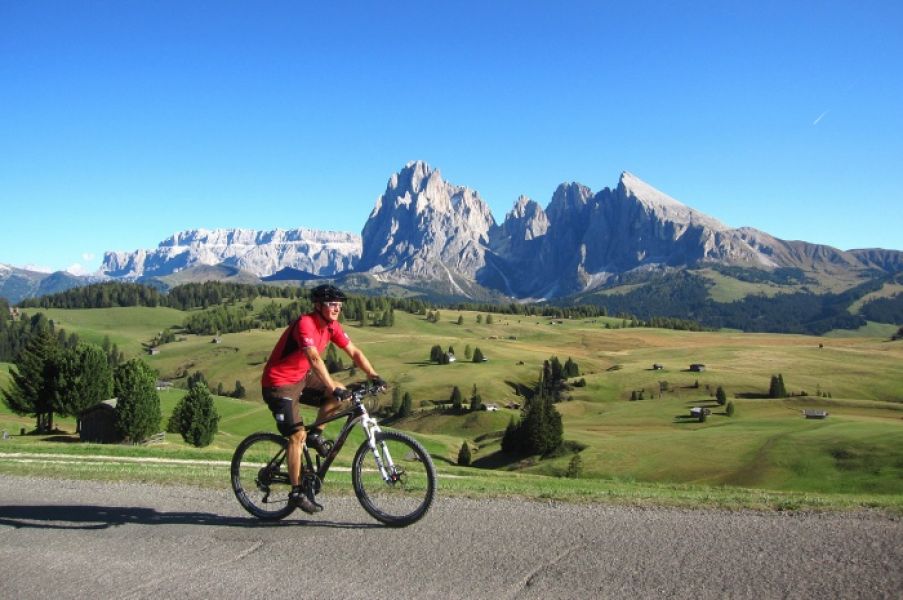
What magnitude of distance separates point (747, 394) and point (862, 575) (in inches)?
6636

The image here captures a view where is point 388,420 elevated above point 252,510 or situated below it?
below

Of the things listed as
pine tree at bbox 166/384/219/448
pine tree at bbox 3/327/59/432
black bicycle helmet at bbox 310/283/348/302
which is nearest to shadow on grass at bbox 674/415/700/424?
pine tree at bbox 166/384/219/448

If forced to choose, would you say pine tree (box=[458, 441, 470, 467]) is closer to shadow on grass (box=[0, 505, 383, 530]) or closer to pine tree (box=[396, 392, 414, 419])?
pine tree (box=[396, 392, 414, 419])

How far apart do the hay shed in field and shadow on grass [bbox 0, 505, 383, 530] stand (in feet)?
203

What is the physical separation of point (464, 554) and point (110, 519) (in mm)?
Result: 7543

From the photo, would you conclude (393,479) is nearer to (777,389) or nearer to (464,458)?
(464,458)

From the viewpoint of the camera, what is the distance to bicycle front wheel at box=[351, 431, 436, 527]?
1196 centimetres

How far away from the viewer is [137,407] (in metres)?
70.0

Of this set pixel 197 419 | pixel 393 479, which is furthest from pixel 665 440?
pixel 393 479

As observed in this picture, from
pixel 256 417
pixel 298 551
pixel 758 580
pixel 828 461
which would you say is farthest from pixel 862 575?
pixel 256 417

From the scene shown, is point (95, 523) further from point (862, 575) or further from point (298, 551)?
point (862, 575)

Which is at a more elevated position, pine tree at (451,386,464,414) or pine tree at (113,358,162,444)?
pine tree at (113,358,162,444)

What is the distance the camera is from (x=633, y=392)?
551 feet

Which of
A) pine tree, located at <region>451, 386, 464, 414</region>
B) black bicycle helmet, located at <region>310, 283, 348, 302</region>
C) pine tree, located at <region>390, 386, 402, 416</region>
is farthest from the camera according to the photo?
pine tree, located at <region>390, 386, 402, 416</region>
